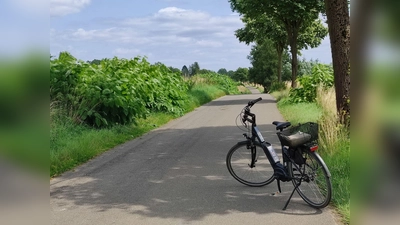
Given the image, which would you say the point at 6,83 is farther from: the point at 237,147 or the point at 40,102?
the point at 237,147

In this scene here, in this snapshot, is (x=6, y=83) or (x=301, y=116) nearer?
(x=6, y=83)

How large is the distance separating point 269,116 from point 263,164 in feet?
37.2

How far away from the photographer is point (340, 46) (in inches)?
389

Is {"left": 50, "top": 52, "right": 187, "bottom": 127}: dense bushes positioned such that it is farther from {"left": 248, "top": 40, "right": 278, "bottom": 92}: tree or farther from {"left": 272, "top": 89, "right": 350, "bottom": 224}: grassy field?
{"left": 248, "top": 40, "right": 278, "bottom": 92}: tree

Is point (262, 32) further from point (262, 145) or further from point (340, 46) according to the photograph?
point (262, 145)

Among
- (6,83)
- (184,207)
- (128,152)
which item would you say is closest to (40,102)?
(6,83)

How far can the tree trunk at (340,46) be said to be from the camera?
984cm

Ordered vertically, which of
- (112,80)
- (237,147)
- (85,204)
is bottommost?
(85,204)

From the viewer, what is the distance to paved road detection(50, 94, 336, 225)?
226 inches

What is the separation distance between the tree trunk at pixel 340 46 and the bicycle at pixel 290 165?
3106 millimetres

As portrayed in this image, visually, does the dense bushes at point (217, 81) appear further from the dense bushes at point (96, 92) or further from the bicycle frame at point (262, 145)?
the bicycle frame at point (262, 145)

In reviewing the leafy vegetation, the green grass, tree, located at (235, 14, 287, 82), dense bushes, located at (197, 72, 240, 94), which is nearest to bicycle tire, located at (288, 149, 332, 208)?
the green grass

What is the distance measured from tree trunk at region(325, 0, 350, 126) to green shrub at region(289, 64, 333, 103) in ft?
37.4

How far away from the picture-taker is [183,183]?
7.54 metres
